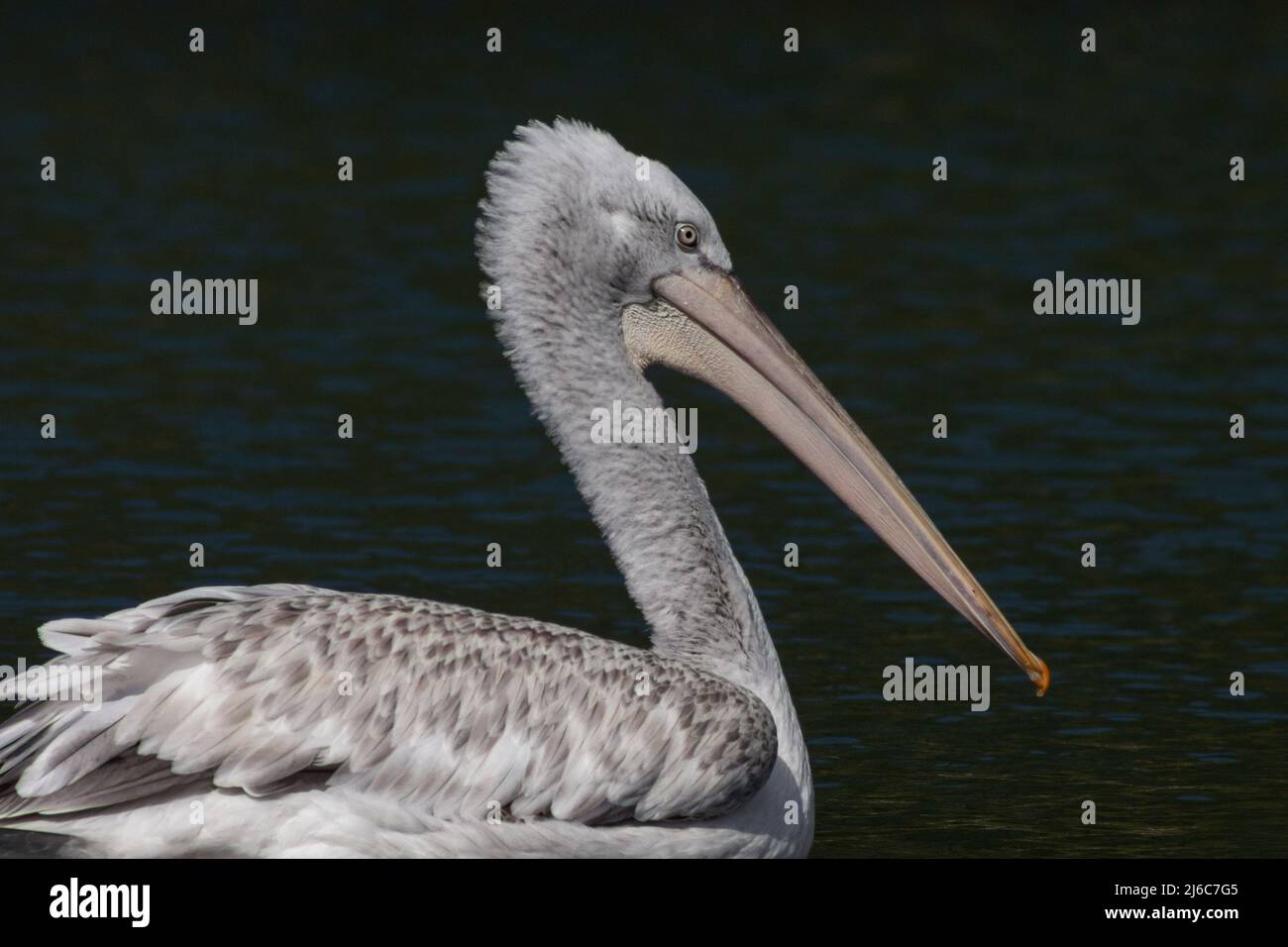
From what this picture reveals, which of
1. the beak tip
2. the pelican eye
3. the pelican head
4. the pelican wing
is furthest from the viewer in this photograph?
the pelican eye

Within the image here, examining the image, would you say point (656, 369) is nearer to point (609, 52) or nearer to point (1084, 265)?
point (1084, 265)

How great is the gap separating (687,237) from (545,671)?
1.40 m

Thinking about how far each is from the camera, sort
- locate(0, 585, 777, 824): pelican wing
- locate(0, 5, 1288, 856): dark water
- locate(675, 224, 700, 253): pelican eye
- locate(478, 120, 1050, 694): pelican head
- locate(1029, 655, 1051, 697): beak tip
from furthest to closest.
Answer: locate(0, 5, 1288, 856): dark water
locate(675, 224, 700, 253): pelican eye
locate(478, 120, 1050, 694): pelican head
locate(1029, 655, 1051, 697): beak tip
locate(0, 585, 777, 824): pelican wing

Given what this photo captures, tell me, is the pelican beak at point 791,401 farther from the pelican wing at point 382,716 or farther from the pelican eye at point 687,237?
the pelican wing at point 382,716

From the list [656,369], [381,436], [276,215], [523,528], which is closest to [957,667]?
[523,528]

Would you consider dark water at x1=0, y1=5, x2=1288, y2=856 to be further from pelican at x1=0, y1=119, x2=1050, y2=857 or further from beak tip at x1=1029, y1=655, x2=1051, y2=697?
pelican at x1=0, y1=119, x2=1050, y2=857

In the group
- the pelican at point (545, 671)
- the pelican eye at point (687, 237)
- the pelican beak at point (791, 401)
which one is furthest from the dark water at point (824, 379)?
the pelican eye at point (687, 237)

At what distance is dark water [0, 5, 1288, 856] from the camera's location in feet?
30.4

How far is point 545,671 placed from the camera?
22.2ft

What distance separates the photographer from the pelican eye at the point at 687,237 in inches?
292

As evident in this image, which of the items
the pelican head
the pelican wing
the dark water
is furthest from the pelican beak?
the dark water

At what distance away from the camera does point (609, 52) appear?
92.3ft

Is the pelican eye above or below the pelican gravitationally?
above

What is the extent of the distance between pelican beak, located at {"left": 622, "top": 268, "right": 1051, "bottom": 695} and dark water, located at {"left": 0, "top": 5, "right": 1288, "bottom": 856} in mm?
964
